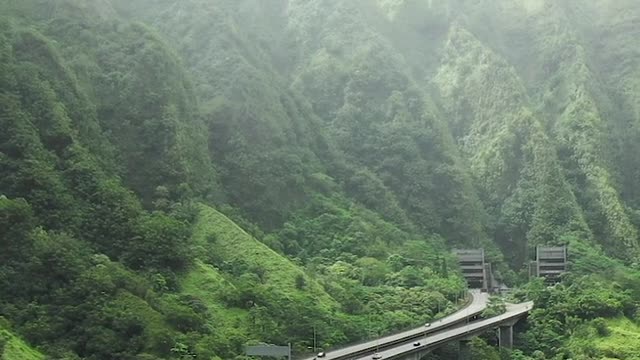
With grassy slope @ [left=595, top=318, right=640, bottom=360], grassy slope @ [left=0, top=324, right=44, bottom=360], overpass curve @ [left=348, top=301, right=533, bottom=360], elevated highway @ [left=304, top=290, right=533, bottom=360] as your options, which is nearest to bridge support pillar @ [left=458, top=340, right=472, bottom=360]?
elevated highway @ [left=304, top=290, right=533, bottom=360]

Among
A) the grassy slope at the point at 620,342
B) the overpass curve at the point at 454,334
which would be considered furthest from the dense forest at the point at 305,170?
the overpass curve at the point at 454,334

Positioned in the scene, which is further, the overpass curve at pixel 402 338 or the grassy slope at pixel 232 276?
the grassy slope at pixel 232 276

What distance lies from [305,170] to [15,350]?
5808 cm

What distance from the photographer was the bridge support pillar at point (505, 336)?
283 feet

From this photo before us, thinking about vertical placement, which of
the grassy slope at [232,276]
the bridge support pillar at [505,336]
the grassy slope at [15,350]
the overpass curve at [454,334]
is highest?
the grassy slope at [232,276]

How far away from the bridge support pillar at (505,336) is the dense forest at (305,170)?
132cm

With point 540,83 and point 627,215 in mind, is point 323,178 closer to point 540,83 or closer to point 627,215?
point 627,215

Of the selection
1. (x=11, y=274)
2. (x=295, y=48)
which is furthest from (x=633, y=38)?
(x=11, y=274)

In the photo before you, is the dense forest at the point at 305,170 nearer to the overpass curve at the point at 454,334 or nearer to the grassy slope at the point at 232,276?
the grassy slope at the point at 232,276

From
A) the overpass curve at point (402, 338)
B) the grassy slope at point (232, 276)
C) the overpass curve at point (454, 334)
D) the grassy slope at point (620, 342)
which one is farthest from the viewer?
the grassy slope at point (620, 342)

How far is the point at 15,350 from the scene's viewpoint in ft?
176

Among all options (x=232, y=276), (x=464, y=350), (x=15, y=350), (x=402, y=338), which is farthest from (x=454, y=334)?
(x=15, y=350)

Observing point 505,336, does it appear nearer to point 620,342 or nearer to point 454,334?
point 620,342

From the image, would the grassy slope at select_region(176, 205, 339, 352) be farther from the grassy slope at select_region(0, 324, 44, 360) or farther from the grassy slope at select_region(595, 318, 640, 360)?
the grassy slope at select_region(595, 318, 640, 360)
